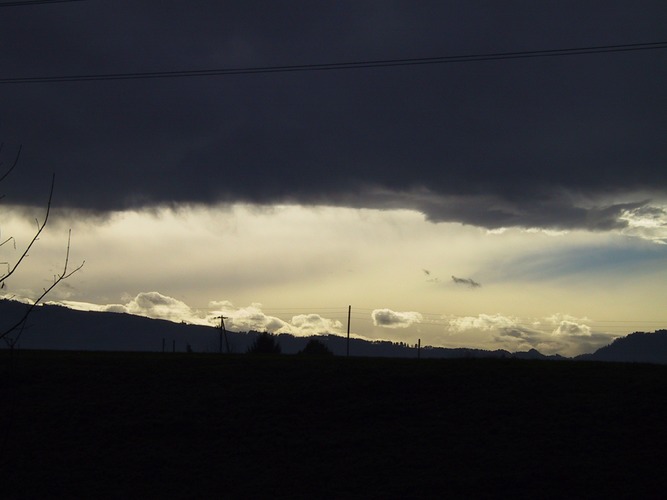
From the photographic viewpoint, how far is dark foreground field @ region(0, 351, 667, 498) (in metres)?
24.9

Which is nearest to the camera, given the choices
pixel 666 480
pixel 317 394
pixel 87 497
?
pixel 666 480

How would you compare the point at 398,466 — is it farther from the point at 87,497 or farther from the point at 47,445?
the point at 47,445

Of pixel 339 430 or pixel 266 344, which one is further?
pixel 266 344

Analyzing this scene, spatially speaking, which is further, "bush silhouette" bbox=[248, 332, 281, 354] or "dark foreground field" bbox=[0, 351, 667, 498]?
"bush silhouette" bbox=[248, 332, 281, 354]

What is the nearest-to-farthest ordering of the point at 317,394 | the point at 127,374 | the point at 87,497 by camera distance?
the point at 87,497 → the point at 317,394 → the point at 127,374

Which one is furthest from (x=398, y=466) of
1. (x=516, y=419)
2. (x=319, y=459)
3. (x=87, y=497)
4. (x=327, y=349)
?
(x=327, y=349)

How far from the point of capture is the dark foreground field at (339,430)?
24891mm

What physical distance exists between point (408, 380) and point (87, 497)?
14.5 meters

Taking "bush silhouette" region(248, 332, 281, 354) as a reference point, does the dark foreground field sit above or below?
below

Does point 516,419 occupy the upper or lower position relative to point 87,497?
upper

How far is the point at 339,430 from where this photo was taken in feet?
97.5

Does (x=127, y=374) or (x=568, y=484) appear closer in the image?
(x=568, y=484)

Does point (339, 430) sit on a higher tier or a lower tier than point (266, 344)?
lower

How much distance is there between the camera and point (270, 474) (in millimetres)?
26328
